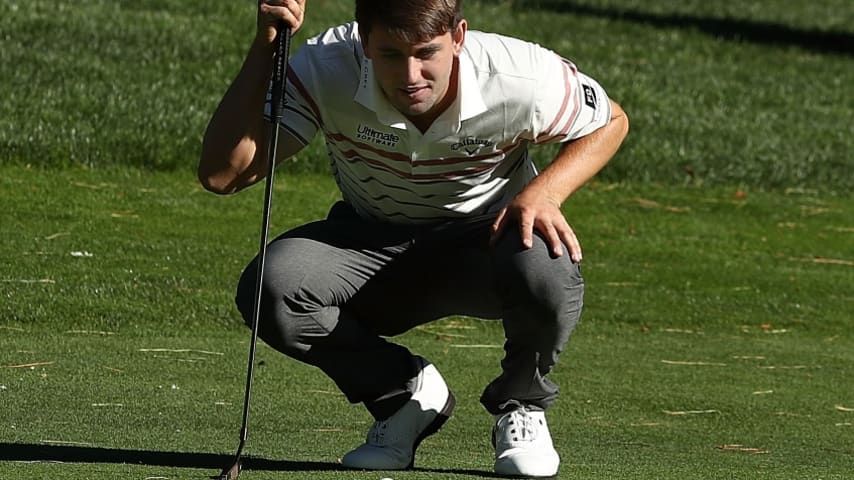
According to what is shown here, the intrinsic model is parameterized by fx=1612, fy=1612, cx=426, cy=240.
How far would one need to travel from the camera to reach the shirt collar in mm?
4109

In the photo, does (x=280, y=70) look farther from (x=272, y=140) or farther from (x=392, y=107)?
(x=392, y=107)

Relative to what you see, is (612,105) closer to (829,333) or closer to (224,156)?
(224,156)

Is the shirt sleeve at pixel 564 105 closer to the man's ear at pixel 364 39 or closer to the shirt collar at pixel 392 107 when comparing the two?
the shirt collar at pixel 392 107

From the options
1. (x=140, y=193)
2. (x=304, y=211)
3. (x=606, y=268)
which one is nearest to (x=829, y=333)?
(x=606, y=268)

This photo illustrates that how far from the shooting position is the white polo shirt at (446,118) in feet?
13.7

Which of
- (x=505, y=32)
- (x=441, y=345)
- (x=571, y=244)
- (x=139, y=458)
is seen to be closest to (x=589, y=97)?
(x=571, y=244)

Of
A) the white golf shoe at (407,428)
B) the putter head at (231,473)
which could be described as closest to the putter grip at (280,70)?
the putter head at (231,473)

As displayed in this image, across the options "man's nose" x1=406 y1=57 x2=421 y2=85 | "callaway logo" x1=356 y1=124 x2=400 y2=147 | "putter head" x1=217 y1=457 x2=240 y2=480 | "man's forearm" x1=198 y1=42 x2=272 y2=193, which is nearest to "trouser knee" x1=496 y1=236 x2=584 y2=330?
"callaway logo" x1=356 y1=124 x2=400 y2=147

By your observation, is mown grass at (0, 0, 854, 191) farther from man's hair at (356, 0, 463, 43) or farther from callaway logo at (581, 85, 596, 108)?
man's hair at (356, 0, 463, 43)

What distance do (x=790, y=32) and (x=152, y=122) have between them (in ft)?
38.3

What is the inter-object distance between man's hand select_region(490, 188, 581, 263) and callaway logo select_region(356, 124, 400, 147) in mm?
343

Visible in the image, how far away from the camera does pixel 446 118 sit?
4176 millimetres

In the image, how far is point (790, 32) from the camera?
21.0 meters

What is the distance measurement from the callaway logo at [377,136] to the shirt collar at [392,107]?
Answer: 0.05m
